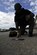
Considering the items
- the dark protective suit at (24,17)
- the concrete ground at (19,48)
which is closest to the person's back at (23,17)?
the dark protective suit at (24,17)

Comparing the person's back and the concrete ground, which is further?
the person's back

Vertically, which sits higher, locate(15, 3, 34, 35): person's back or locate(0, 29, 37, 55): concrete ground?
locate(15, 3, 34, 35): person's back

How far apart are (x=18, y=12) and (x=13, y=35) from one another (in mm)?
946

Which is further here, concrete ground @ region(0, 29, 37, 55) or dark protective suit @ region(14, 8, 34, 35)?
dark protective suit @ region(14, 8, 34, 35)

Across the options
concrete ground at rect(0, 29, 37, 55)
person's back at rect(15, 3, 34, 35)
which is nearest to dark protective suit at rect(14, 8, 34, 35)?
person's back at rect(15, 3, 34, 35)

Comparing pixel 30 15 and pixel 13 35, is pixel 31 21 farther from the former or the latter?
pixel 13 35

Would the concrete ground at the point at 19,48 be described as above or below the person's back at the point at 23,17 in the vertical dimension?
below

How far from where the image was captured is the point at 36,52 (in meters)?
3.41

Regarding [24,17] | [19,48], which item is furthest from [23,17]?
[19,48]

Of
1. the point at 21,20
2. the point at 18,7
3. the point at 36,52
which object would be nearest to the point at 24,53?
the point at 36,52

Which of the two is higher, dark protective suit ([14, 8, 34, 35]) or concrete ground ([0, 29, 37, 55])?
dark protective suit ([14, 8, 34, 35])

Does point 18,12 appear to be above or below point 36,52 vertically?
above

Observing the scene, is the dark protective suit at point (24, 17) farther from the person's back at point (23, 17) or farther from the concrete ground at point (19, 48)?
the concrete ground at point (19, 48)

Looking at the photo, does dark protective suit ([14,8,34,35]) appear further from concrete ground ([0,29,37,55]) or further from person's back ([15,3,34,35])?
concrete ground ([0,29,37,55])
